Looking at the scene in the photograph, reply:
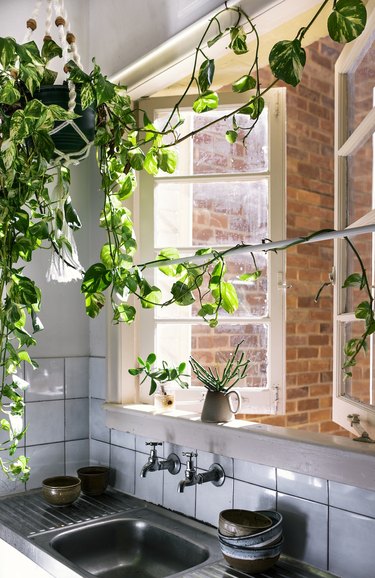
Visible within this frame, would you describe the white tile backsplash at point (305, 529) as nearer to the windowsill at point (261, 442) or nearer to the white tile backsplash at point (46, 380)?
the windowsill at point (261, 442)

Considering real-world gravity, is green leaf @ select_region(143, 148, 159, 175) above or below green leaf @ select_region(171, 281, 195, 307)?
above

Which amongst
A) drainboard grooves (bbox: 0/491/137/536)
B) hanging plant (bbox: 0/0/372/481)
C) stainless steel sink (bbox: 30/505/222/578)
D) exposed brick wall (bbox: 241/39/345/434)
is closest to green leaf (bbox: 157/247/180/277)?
hanging plant (bbox: 0/0/372/481)

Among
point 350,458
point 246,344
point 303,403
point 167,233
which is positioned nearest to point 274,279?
point 246,344

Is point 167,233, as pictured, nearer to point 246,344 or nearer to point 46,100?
point 246,344

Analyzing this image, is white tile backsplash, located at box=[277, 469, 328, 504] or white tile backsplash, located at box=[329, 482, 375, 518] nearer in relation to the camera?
white tile backsplash, located at box=[329, 482, 375, 518]

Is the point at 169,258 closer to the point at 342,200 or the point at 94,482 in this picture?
the point at 342,200

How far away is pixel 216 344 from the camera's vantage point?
227cm

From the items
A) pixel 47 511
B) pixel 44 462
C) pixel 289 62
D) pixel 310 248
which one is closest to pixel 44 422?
pixel 44 462

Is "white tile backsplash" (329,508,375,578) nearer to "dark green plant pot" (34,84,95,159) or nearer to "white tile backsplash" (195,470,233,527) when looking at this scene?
"white tile backsplash" (195,470,233,527)

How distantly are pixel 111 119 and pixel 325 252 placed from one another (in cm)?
261

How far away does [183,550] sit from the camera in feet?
6.19

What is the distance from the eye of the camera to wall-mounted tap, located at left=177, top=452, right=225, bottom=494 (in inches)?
73.5

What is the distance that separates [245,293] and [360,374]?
2.16 feet

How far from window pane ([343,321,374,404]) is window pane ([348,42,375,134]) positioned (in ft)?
1.91
